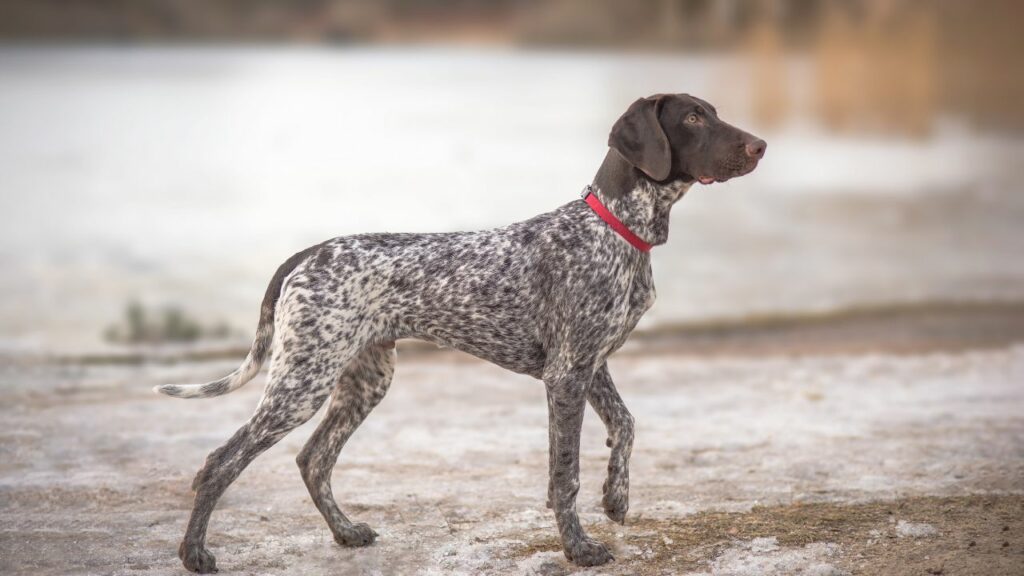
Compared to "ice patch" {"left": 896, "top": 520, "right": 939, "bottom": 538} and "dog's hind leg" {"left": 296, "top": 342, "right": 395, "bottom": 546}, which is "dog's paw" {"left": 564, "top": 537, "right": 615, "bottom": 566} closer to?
"dog's hind leg" {"left": 296, "top": 342, "right": 395, "bottom": 546}

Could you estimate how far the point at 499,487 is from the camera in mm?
6340

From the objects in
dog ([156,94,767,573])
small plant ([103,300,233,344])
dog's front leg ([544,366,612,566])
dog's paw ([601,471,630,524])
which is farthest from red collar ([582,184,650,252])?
small plant ([103,300,233,344])

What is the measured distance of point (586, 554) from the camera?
507 centimetres

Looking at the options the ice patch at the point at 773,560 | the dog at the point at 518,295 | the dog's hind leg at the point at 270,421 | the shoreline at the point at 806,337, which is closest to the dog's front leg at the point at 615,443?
the dog at the point at 518,295

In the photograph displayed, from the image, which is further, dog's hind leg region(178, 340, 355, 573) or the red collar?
the red collar

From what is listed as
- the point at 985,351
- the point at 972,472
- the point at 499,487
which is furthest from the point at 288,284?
the point at 985,351

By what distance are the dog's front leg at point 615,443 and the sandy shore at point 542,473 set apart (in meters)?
0.22

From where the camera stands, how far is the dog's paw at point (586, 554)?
506 centimetres

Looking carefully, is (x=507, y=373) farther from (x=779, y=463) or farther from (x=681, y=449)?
(x=779, y=463)

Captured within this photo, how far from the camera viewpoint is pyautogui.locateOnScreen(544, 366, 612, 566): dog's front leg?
502cm

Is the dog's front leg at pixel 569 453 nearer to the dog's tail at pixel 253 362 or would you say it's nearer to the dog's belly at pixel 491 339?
the dog's belly at pixel 491 339

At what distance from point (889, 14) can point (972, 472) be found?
1291 cm

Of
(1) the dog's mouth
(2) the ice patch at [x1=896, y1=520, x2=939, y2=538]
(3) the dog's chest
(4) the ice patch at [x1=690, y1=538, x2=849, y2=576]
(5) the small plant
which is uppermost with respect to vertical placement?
(1) the dog's mouth

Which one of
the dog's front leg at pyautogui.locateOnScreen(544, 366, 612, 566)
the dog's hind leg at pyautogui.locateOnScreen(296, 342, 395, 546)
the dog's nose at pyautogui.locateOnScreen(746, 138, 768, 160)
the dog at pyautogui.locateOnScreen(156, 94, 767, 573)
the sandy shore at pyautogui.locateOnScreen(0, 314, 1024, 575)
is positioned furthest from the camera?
the dog's hind leg at pyautogui.locateOnScreen(296, 342, 395, 546)
